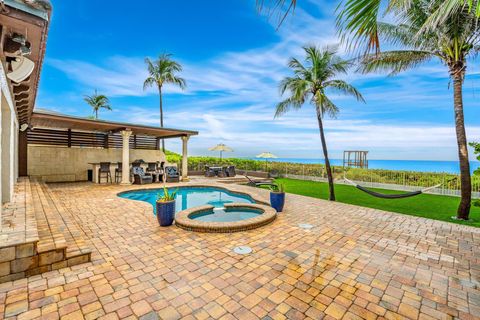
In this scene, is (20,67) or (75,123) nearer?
(20,67)

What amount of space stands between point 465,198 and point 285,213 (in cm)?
550

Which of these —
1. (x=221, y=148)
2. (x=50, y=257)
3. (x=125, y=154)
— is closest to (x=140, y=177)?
(x=125, y=154)

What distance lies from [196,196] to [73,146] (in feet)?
28.4

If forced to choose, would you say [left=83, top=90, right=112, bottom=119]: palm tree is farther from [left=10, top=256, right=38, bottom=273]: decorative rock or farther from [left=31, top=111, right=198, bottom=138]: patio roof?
[left=10, top=256, right=38, bottom=273]: decorative rock

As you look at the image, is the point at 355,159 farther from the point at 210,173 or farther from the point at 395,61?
the point at 395,61

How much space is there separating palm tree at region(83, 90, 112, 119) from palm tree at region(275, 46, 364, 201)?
23660mm

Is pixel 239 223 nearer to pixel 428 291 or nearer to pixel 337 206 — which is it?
pixel 428 291

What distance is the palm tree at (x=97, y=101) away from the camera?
24.8 m

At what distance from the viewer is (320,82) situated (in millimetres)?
9438

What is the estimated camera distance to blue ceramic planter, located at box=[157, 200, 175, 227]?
5.02 metres

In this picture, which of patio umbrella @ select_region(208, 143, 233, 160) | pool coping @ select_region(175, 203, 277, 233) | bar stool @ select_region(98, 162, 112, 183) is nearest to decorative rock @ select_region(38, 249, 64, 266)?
pool coping @ select_region(175, 203, 277, 233)

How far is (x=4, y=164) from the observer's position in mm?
5211

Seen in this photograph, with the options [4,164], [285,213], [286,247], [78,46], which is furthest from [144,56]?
[286,247]

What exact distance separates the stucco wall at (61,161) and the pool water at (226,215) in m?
10.4
